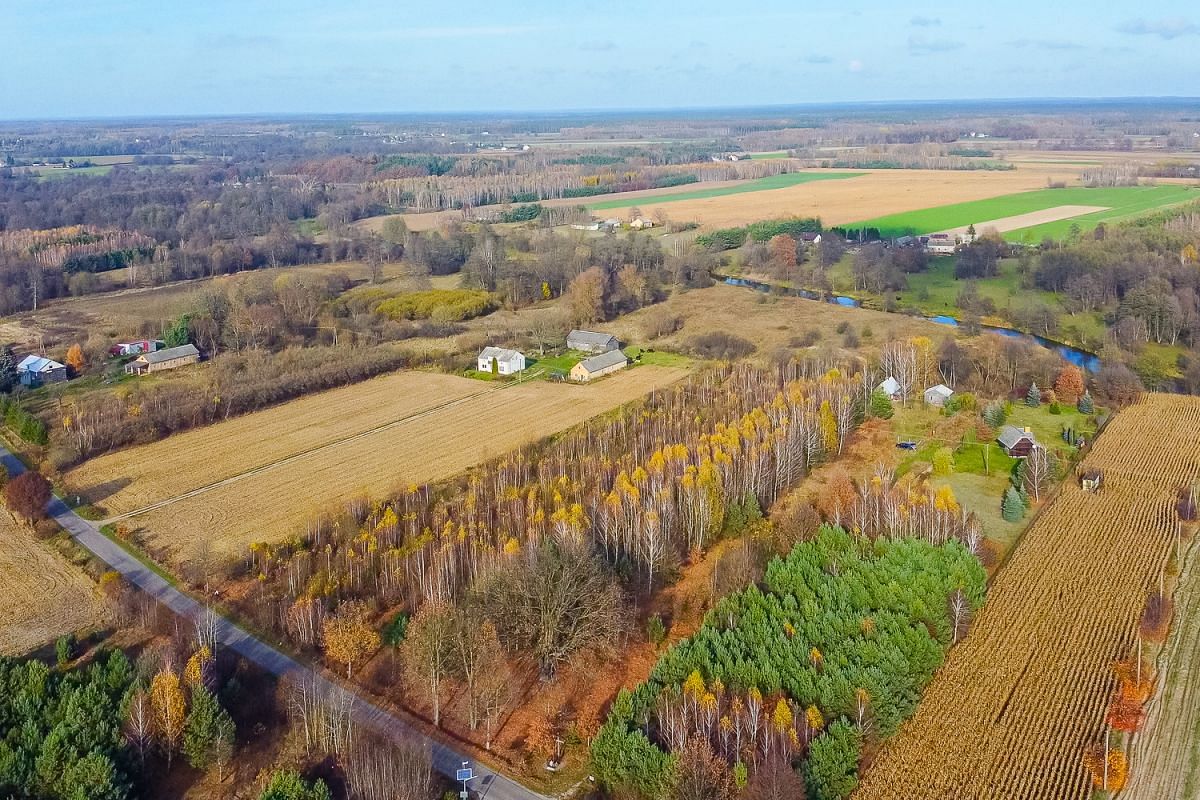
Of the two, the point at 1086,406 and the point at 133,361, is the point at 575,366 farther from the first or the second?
the point at 1086,406

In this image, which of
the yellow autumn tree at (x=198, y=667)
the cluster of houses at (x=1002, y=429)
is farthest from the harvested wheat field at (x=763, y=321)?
the yellow autumn tree at (x=198, y=667)

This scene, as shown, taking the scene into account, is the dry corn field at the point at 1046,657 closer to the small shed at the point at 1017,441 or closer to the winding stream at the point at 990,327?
the small shed at the point at 1017,441

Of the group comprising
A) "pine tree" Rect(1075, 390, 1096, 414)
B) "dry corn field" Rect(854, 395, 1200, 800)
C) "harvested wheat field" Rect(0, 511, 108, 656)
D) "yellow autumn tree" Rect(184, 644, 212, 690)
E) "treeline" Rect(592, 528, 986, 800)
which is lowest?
"dry corn field" Rect(854, 395, 1200, 800)

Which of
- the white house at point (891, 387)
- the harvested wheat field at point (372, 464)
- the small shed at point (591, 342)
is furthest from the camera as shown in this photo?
the small shed at point (591, 342)

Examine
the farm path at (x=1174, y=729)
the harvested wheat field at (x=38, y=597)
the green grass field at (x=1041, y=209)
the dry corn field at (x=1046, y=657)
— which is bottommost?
the farm path at (x=1174, y=729)

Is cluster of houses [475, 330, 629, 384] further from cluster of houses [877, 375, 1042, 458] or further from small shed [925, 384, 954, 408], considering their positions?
small shed [925, 384, 954, 408]

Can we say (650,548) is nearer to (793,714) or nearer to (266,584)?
(793,714)

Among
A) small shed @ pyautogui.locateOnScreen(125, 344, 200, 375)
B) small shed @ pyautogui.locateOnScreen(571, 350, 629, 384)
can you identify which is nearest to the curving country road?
small shed @ pyautogui.locateOnScreen(125, 344, 200, 375)
